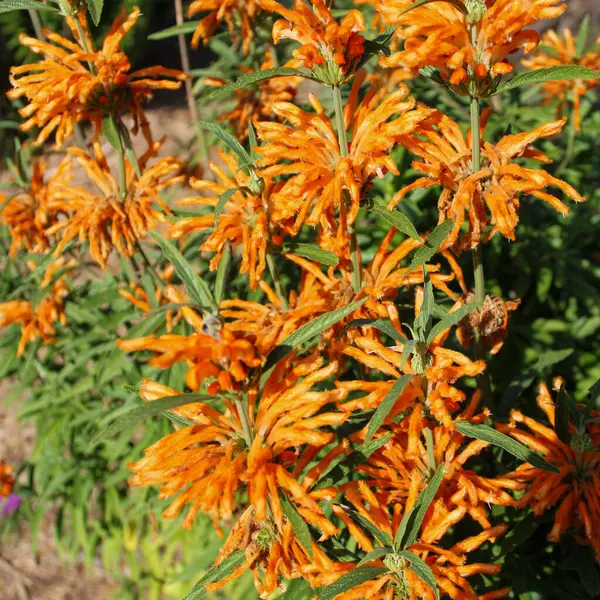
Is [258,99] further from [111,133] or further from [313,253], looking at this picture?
[313,253]

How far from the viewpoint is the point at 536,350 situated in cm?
297

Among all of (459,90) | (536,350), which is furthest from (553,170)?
(459,90)

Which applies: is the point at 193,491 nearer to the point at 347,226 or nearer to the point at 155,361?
the point at 155,361

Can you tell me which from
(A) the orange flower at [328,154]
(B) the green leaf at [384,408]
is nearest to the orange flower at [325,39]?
(A) the orange flower at [328,154]

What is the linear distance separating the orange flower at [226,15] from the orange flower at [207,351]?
220 cm

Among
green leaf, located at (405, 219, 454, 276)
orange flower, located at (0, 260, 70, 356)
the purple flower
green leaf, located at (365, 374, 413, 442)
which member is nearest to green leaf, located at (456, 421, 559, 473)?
green leaf, located at (365, 374, 413, 442)

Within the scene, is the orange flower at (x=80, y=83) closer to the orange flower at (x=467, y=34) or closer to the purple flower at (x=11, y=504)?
the orange flower at (x=467, y=34)

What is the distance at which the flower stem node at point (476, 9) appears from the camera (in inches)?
66.4

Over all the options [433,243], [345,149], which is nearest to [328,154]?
[345,149]

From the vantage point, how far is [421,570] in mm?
1377

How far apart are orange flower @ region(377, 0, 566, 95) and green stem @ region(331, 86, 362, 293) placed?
6.8 inches

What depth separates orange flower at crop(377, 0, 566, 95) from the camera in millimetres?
1679

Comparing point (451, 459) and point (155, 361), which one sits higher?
point (155, 361)

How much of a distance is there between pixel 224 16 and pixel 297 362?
6.98 ft
